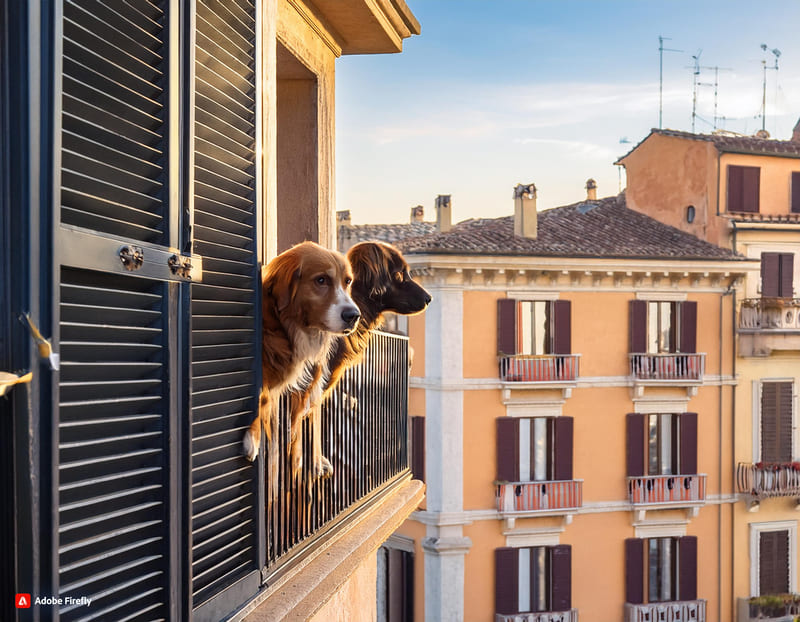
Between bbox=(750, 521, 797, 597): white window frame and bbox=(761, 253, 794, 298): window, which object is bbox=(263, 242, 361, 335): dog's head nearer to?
bbox=(761, 253, 794, 298): window

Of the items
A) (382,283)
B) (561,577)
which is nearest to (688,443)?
(561,577)

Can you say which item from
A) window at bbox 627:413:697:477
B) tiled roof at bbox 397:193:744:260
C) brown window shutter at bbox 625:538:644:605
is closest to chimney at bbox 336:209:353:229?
tiled roof at bbox 397:193:744:260

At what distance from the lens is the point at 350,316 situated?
10.7ft

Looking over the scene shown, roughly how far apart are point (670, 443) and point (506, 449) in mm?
4092

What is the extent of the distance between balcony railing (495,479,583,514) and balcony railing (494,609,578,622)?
2.14m

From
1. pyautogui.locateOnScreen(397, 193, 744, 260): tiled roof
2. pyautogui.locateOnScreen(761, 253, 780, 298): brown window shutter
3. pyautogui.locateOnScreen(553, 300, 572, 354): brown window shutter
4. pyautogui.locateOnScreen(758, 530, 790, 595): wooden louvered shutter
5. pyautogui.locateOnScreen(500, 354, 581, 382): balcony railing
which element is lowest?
pyautogui.locateOnScreen(758, 530, 790, 595): wooden louvered shutter

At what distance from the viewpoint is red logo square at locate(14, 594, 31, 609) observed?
5.77 feet

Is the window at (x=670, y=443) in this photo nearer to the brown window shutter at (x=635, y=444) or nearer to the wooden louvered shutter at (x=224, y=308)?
the brown window shutter at (x=635, y=444)

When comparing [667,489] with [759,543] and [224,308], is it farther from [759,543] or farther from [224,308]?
[224,308]

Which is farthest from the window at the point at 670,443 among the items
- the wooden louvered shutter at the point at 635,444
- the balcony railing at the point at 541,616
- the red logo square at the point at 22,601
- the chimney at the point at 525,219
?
the red logo square at the point at 22,601

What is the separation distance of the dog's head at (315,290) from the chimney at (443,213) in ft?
71.4

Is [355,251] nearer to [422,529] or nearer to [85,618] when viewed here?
[85,618]

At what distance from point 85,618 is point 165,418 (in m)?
0.53

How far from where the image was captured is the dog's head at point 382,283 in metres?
4.23
